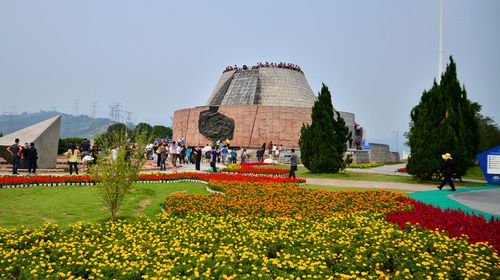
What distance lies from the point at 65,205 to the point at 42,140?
10.0 meters

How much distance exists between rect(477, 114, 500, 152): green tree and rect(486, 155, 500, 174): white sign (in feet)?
67.4

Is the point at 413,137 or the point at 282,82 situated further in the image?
the point at 282,82

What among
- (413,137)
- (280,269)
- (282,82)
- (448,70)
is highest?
(282,82)

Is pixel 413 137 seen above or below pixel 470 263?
above

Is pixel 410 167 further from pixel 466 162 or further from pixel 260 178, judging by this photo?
pixel 260 178

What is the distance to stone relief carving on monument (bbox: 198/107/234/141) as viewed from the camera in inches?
1227

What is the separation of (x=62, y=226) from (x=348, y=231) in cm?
535

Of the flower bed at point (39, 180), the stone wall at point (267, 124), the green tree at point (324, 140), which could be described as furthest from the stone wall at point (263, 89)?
the flower bed at point (39, 180)

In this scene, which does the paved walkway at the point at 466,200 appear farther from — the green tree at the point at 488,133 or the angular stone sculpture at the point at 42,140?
the green tree at the point at 488,133

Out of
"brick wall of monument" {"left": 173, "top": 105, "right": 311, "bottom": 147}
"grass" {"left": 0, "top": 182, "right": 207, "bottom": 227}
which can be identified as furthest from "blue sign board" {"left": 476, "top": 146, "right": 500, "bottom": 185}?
"brick wall of monument" {"left": 173, "top": 105, "right": 311, "bottom": 147}

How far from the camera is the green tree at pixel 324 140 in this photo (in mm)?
19172

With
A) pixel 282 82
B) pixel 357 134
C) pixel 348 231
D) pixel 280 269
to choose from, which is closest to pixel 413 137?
pixel 348 231

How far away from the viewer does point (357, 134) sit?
125 ft

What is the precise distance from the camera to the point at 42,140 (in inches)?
704
